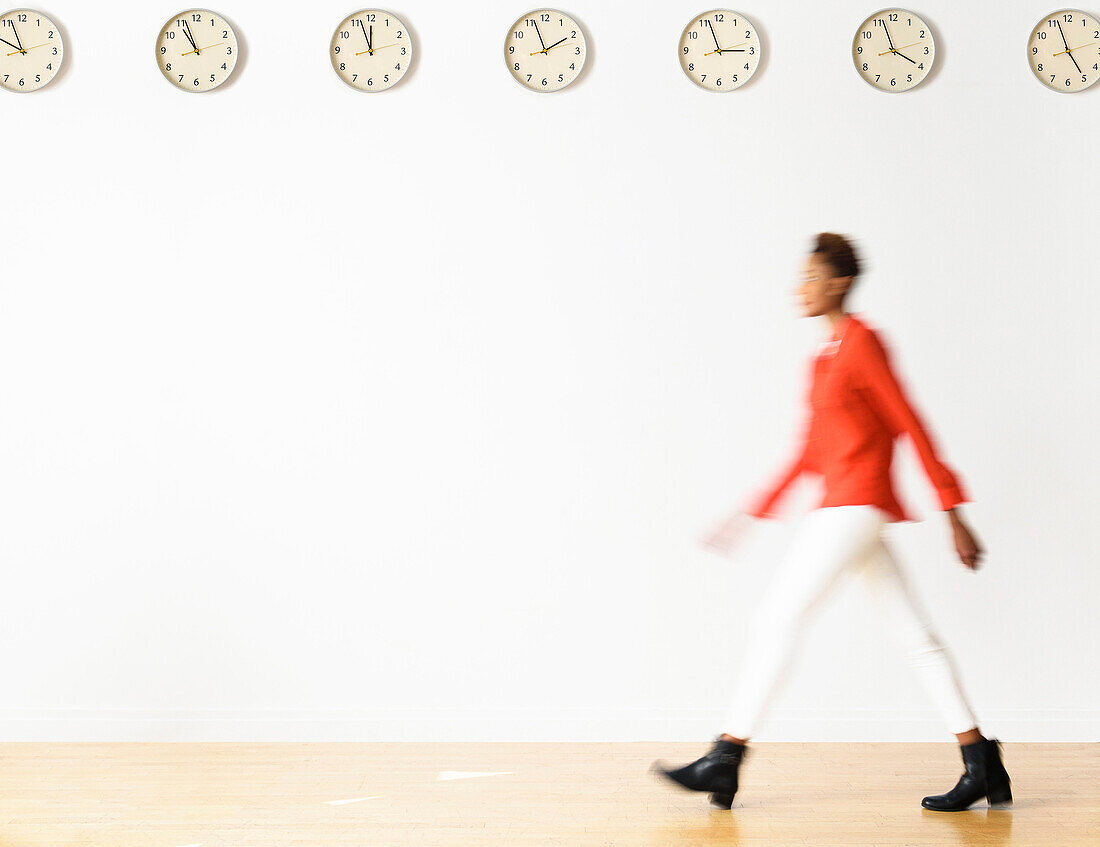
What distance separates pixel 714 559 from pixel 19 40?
2517 millimetres

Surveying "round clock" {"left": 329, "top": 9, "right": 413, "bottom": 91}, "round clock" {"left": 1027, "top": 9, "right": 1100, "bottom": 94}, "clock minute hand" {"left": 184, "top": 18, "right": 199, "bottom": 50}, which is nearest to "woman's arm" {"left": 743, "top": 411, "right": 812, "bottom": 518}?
"round clock" {"left": 1027, "top": 9, "right": 1100, "bottom": 94}

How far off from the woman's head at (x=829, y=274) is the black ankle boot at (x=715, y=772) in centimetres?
99

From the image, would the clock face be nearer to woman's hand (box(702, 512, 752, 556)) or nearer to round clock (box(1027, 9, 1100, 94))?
round clock (box(1027, 9, 1100, 94))

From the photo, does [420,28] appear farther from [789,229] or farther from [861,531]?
[861,531]

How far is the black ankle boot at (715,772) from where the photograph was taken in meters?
2.26

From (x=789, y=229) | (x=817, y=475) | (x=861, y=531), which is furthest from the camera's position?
(x=789, y=229)

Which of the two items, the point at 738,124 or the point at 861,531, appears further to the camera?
the point at 738,124

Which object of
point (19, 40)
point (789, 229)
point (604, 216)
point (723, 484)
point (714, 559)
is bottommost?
point (714, 559)

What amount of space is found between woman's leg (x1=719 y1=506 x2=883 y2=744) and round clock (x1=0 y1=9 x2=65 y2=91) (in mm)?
2492

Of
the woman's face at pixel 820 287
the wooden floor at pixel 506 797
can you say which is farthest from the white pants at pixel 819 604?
the woman's face at pixel 820 287

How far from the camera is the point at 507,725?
291 centimetres

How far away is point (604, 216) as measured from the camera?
2.94 metres

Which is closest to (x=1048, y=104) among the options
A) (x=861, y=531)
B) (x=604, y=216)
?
(x=604, y=216)

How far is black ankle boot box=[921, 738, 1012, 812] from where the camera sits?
2.27 m
